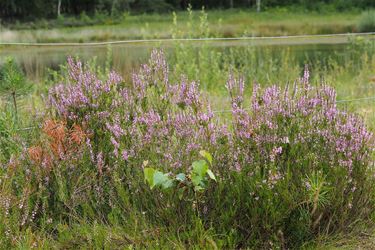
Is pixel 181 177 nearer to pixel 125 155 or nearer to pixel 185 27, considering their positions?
pixel 125 155

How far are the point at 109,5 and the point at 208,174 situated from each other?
53.5 metres

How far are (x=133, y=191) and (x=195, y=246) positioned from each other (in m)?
0.54

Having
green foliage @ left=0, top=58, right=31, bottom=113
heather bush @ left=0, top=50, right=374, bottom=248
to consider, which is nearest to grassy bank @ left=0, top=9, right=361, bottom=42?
green foliage @ left=0, top=58, right=31, bottom=113

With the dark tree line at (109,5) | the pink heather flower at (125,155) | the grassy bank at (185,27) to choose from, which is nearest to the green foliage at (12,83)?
the pink heather flower at (125,155)

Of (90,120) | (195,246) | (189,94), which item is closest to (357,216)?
(195,246)

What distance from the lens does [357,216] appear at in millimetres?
3039

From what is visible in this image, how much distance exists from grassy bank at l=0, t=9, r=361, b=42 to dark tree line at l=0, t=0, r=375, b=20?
5644 mm

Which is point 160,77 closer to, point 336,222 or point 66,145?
point 66,145

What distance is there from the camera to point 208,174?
2766 millimetres

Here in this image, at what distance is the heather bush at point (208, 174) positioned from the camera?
2.78m

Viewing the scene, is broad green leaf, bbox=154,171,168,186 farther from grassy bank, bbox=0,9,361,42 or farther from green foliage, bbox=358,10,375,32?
green foliage, bbox=358,10,375,32

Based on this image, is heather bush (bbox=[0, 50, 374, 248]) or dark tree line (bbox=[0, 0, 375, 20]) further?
dark tree line (bbox=[0, 0, 375, 20])

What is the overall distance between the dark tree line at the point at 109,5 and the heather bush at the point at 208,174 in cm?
4146

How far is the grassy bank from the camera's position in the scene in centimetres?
1555
